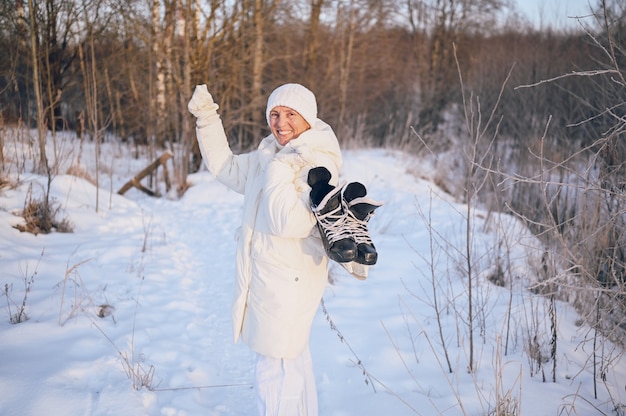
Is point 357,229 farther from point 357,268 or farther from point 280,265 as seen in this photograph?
point 280,265

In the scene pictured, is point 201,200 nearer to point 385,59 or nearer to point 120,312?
point 120,312

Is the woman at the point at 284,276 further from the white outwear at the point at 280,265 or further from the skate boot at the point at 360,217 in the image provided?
the skate boot at the point at 360,217

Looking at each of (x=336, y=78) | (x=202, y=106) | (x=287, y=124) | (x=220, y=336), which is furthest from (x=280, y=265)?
(x=336, y=78)

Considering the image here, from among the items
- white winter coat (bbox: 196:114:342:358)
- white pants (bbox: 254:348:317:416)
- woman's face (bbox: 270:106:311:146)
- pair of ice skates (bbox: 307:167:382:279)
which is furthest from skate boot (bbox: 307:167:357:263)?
white pants (bbox: 254:348:317:416)

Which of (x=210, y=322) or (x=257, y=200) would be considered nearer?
(x=257, y=200)

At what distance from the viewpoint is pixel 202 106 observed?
194cm

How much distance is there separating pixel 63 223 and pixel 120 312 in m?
2.13

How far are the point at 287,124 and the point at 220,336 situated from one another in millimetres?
1808

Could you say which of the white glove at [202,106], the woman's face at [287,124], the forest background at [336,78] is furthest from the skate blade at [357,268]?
the forest background at [336,78]

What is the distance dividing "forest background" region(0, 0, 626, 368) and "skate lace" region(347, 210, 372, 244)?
Result: 1813 mm

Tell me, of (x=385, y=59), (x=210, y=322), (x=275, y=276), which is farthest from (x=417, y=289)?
(x=385, y=59)

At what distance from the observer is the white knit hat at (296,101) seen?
1.82m

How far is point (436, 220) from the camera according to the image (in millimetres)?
5777

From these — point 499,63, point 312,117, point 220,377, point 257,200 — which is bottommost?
point 220,377
